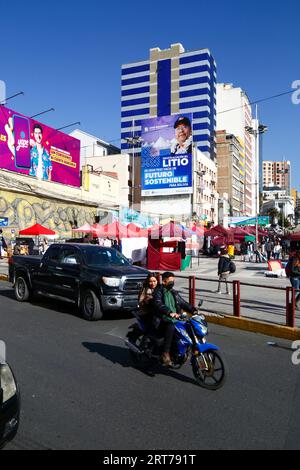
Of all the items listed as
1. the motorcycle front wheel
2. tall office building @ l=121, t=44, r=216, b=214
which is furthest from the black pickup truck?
tall office building @ l=121, t=44, r=216, b=214

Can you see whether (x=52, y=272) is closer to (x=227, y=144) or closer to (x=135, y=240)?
(x=135, y=240)

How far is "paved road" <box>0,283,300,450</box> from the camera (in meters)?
3.87

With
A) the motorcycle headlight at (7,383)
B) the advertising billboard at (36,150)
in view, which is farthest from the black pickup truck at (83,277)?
the advertising billboard at (36,150)

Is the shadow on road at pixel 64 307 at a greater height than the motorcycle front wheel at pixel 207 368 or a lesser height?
lesser

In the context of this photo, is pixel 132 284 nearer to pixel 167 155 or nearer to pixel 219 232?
pixel 219 232

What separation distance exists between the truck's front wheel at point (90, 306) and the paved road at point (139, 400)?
146cm

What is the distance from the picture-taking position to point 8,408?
3.39 meters

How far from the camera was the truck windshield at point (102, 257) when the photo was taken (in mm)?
10453

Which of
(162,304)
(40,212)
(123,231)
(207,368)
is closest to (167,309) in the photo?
(162,304)

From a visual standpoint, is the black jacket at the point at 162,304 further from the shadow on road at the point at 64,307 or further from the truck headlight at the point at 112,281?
the shadow on road at the point at 64,307

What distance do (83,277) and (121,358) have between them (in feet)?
11.9

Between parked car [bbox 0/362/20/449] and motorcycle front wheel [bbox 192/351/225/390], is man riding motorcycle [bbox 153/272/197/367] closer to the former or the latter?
motorcycle front wheel [bbox 192/351/225/390]

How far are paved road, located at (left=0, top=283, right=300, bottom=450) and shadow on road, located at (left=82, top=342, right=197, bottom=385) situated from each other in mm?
16

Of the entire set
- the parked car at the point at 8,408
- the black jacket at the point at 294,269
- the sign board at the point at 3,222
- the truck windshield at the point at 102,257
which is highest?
the sign board at the point at 3,222
